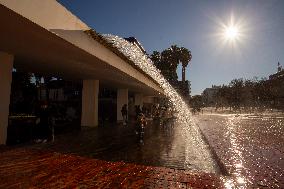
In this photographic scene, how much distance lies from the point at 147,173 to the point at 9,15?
199 inches

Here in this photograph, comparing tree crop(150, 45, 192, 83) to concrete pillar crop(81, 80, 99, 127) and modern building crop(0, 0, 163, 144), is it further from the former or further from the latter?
modern building crop(0, 0, 163, 144)

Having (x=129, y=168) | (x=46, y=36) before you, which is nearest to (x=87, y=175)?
(x=129, y=168)

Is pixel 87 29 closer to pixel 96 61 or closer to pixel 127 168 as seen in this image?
pixel 96 61

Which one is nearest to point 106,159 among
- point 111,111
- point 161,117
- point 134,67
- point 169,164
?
point 169,164

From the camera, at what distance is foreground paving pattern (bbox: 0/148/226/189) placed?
614 cm

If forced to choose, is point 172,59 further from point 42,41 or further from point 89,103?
point 42,41

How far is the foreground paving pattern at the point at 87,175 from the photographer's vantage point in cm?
614

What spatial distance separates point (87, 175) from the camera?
684 centimetres

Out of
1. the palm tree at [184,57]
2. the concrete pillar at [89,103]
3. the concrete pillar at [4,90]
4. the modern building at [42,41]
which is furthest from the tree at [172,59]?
the concrete pillar at [4,90]

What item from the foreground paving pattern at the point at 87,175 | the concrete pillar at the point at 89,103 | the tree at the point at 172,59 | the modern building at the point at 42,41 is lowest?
the foreground paving pattern at the point at 87,175

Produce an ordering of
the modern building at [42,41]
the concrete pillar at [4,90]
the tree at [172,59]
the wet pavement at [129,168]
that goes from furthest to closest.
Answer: the tree at [172,59], the concrete pillar at [4,90], the modern building at [42,41], the wet pavement at [129,168]

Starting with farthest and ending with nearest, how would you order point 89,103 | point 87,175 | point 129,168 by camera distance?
point 89,103
point 129,168
point 87,175

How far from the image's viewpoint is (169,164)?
8.42 m

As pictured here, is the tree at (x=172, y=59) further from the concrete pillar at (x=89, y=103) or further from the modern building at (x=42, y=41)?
the modern building at (x=42, y=41)
